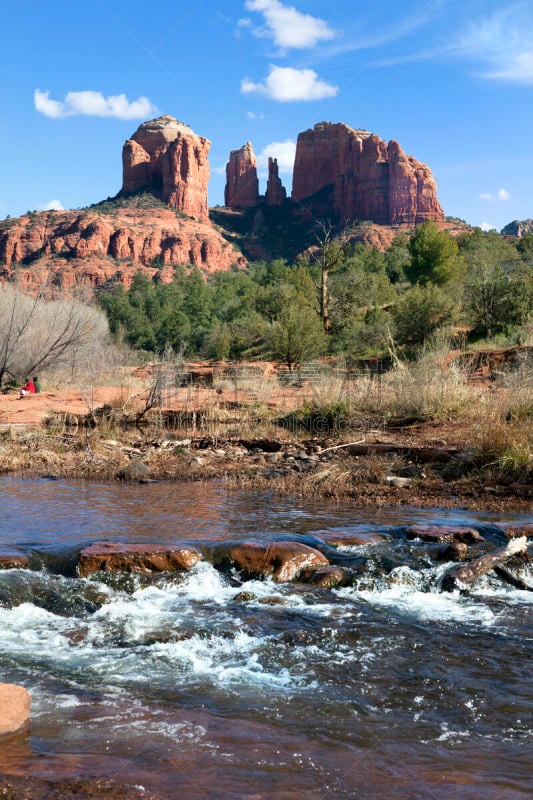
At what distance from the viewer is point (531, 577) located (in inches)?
210

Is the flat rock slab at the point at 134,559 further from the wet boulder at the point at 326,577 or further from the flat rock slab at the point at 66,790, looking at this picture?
the flat rock slab at the point at 66,790

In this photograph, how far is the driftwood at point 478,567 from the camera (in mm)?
5012

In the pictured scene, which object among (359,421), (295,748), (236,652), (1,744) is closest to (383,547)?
(236,652)

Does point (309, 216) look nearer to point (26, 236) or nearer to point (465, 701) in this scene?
point (26, 236)

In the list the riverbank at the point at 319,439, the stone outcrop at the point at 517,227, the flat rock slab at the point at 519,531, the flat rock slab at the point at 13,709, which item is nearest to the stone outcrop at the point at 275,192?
the stone outcrop at the point at 517,227

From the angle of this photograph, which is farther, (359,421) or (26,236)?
(26,236)

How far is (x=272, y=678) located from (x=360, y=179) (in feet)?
428

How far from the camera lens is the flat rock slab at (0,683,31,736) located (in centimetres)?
278

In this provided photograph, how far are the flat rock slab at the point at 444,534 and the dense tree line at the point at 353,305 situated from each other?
25.7 feet

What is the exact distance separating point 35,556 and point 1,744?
297 cm

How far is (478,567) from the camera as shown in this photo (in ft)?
17.0

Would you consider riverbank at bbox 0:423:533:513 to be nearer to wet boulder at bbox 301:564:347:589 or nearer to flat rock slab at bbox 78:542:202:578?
wet boulder at bbox 301:564:347:589

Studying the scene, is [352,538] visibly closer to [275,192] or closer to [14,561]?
[14,561]

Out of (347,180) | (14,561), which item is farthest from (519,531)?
(347,180)
